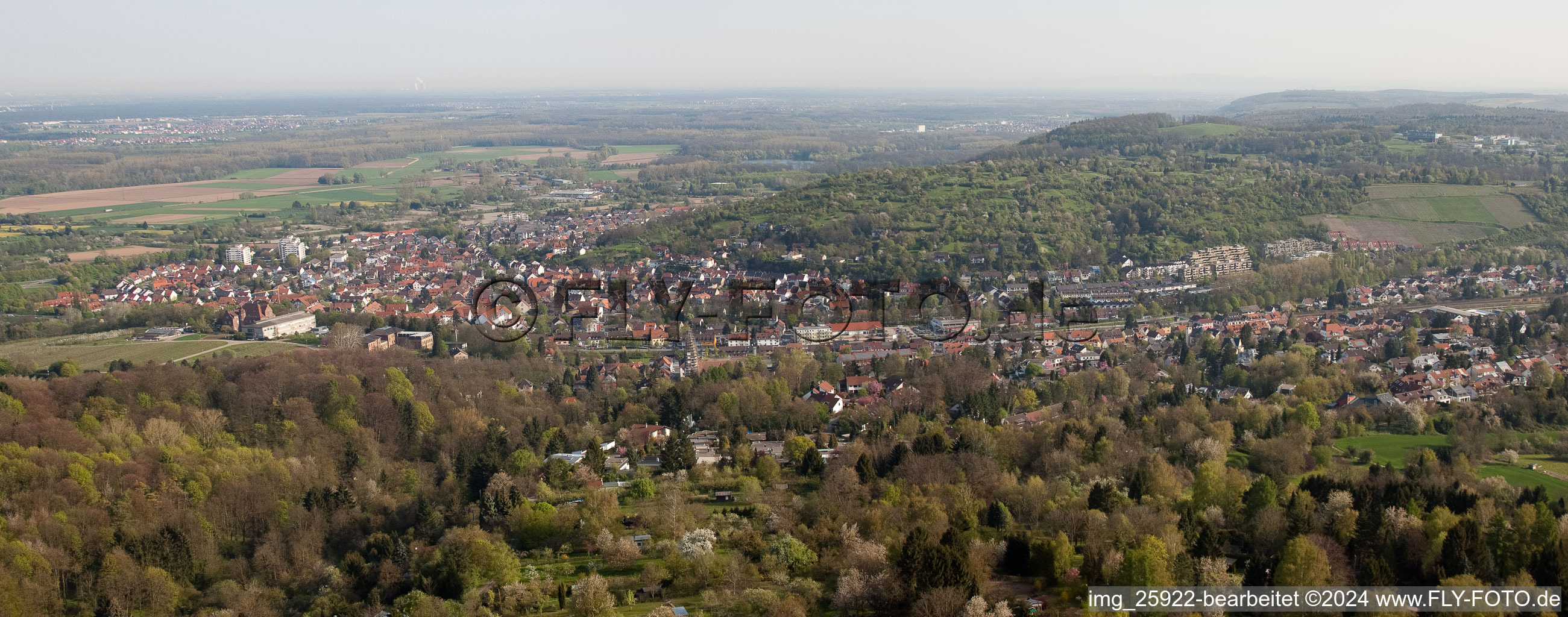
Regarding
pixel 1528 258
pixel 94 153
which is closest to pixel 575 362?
pixel 1528 258

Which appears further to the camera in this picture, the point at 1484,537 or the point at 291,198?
the point at 291,198

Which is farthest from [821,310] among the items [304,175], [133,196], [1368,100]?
[1368,100]

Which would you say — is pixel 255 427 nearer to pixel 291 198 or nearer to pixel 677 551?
pixel 677 551

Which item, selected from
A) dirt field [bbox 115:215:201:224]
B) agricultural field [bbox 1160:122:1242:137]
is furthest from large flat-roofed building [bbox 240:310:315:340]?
agricultural field [bbox 1160:122:1242:137]

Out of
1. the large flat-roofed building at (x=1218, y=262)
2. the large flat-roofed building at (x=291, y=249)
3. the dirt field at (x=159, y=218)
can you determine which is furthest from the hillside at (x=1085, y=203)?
the dirt field at (x=159, y=218)

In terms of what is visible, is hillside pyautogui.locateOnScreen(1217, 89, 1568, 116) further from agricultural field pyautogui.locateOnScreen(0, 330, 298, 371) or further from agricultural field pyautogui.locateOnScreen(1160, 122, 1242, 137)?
agricultural field pyautogui.locateOnScreen(0, 330, 298, 371)

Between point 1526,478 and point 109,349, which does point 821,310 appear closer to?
point 1526,478
